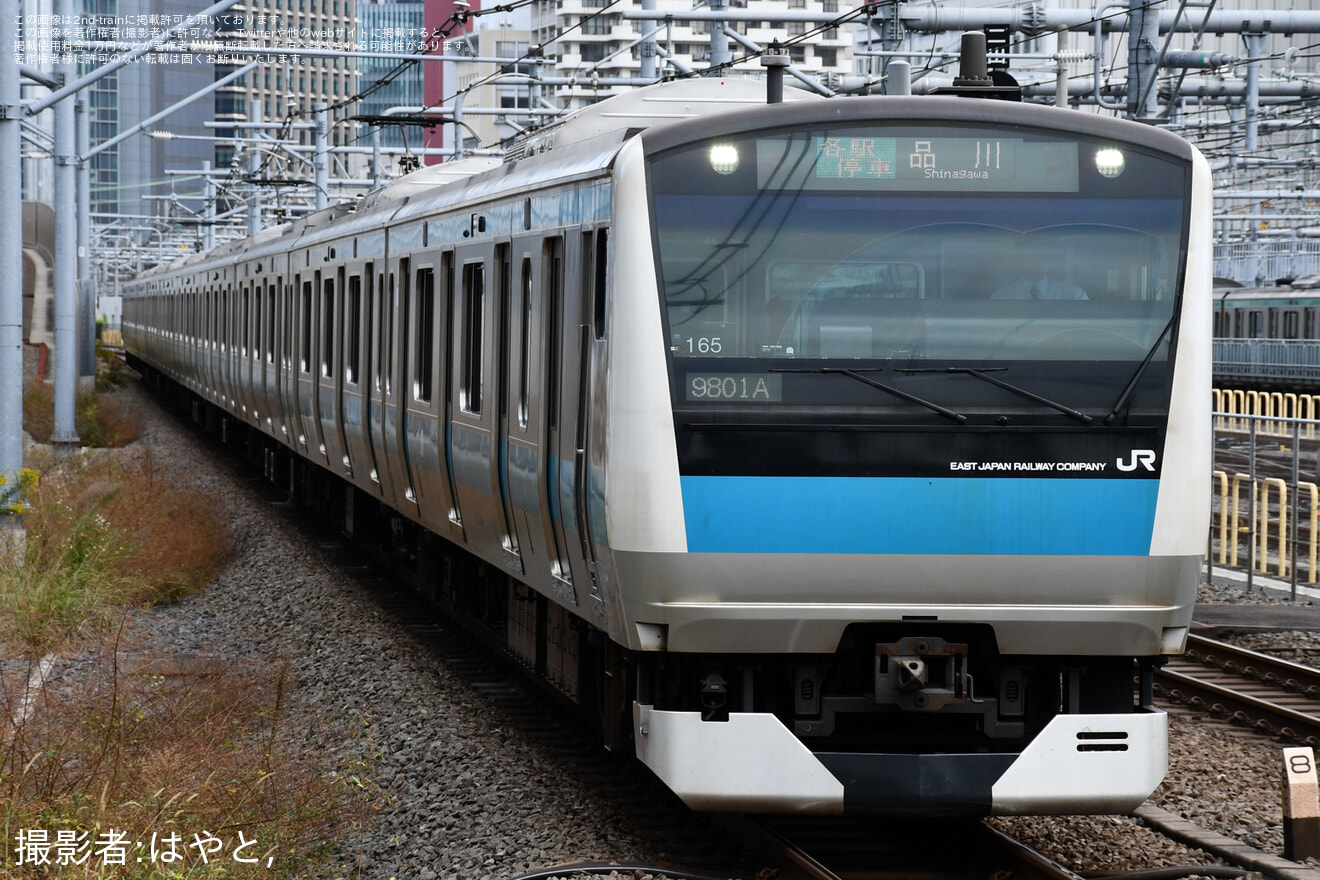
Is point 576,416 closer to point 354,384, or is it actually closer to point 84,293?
point 354,384

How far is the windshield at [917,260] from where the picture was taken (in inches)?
248

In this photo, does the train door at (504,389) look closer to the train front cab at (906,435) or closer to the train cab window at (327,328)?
the train front cab at (906,435)

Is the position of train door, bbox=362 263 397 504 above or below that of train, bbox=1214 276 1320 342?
below

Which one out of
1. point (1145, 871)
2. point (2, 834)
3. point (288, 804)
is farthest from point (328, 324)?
point (1145, 871)

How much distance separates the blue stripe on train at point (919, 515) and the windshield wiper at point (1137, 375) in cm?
23

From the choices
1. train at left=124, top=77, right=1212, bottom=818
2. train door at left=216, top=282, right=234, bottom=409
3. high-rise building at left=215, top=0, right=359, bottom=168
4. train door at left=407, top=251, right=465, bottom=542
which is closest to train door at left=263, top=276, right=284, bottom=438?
high-rise building at left=215, top=0, right=359, bottom=168

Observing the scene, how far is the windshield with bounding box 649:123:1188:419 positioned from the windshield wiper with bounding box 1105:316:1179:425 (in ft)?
0.04

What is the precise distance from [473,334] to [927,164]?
337cm

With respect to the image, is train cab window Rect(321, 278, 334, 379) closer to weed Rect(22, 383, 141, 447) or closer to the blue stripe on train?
the blue stripe on train

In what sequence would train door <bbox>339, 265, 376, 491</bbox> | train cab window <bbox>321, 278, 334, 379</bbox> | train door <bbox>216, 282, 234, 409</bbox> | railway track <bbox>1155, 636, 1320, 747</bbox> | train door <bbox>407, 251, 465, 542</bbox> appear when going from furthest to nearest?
train door <bbox>216, 282, 234, 409</bbox>, train cab window <bbox>321, 278, 334, 379</bbox>, train door <bbox>339, 265, 376, 491</bbox>, train door <bbox>407, 251, 465, 542</bbox>, railway track <bbox>1155, 636, 1320, 747</bbox>

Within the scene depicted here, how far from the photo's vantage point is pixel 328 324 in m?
14.8

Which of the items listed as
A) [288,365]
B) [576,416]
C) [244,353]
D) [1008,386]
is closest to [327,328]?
[288,365]

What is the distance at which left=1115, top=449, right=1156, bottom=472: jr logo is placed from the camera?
6.34 meters

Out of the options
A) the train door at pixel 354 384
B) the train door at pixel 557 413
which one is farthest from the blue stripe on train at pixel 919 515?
the train door at pixel 354 384
